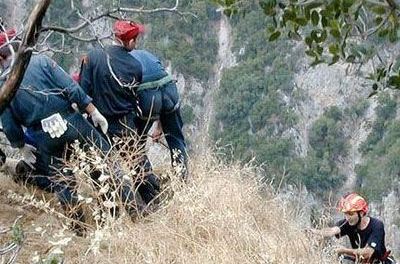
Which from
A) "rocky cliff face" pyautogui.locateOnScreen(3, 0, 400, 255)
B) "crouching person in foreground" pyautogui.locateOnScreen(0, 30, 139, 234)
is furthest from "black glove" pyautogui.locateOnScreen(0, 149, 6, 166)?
"rocky cliff face" pyautogui.locateOnScreen(3, 0, 400, 255)

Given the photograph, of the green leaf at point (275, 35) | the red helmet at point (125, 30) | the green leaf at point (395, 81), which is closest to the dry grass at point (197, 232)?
the red helmet at point (125, 30)

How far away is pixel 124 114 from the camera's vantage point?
504cm

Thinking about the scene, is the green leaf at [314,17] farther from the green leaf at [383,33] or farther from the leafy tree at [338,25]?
the green leaf at [383,33]

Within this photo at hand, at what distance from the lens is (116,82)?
4.94 m

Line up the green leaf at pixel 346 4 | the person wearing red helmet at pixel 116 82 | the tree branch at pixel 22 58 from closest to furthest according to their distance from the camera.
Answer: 1. the green leaf at pixel 346 4
2. the tree branch at pixel 22 58
3. the person wearing red helmet at pixel 116 82

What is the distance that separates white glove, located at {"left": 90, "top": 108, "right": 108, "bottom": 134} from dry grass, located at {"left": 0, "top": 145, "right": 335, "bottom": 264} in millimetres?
450

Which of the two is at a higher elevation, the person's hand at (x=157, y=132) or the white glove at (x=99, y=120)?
the white glove at (x=99, y=120)

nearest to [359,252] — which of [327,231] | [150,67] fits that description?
[327,231]

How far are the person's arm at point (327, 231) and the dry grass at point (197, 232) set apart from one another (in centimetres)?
12

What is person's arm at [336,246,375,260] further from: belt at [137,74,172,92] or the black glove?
the black glove

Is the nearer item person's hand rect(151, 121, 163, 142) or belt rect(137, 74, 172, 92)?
belt rect(137, 74, 172, 92)

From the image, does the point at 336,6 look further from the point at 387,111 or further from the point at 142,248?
the point at 387,111

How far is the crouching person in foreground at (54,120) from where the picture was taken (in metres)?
4.39

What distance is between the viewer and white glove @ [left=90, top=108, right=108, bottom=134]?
4.64 metres
